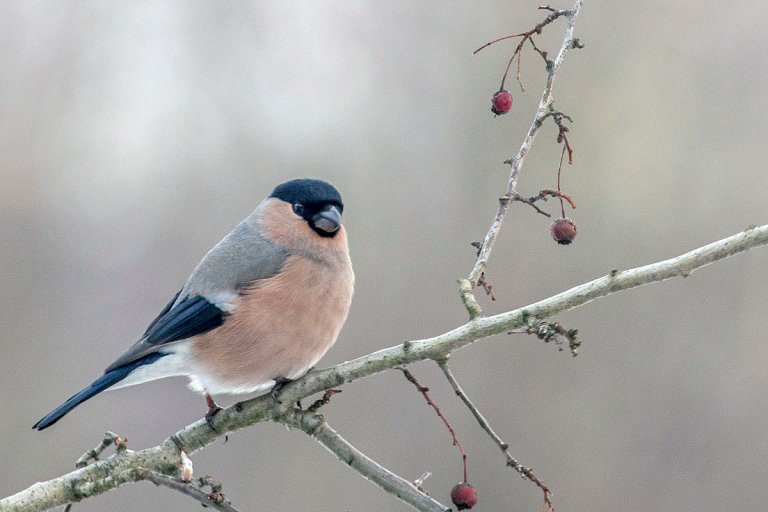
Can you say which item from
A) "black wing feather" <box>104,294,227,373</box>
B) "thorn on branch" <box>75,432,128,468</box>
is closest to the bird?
"black wing feather" <box>104,294,227,373</box>

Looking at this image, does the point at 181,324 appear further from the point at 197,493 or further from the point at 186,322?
the point at 197,493

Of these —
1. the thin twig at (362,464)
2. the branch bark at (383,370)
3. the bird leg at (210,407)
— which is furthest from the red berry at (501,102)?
Result: the bird leg at (210,407)

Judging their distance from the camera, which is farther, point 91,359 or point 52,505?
point 91,359

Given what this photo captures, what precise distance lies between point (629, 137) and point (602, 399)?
1.55 m

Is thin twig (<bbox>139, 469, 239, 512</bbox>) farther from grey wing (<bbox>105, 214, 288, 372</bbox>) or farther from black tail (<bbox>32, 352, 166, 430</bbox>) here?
grey wing (<bbox>105, 214, 288, 372</bbox>)

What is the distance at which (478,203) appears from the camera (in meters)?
5.55

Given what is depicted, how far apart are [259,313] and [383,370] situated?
0.85 metres

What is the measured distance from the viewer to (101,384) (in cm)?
238

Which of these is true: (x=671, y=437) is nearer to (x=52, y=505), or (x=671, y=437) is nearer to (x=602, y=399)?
(x=602, y=399)

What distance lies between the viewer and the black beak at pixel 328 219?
8.81ft

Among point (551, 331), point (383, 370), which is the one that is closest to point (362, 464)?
point (383, 370)

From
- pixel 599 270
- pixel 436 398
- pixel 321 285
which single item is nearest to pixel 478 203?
pixel 599 270

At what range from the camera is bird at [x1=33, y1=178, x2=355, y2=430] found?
8.13 feet

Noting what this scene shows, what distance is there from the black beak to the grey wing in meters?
0.13
